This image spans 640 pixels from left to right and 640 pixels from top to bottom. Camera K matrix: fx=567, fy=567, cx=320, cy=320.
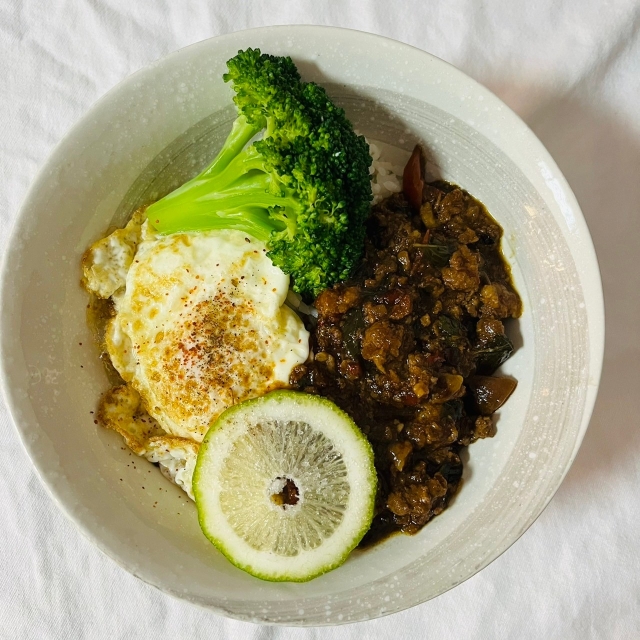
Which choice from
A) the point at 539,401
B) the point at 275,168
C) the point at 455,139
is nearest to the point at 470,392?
the point at 539,401

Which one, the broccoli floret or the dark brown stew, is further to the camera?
the dark brown stew

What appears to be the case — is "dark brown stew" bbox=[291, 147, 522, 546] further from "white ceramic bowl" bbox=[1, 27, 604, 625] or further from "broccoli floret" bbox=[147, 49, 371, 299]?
"broccoli floret" bbox=[147, 49, 371, 299]

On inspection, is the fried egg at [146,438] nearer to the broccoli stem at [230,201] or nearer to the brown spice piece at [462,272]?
the broccoli stem at [230,201]

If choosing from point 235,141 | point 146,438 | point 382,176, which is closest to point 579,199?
point 382,176

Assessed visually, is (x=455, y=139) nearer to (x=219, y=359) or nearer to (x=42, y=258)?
(x=219, y=359)

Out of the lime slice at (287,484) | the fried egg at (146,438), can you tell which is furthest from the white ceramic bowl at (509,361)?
the lime slice at (287,484)

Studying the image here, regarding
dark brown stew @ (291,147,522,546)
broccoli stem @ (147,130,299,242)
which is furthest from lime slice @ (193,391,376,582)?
broccoli stem @ (147,130,299,242)

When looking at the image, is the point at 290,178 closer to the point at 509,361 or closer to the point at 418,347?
the point at 418,347
